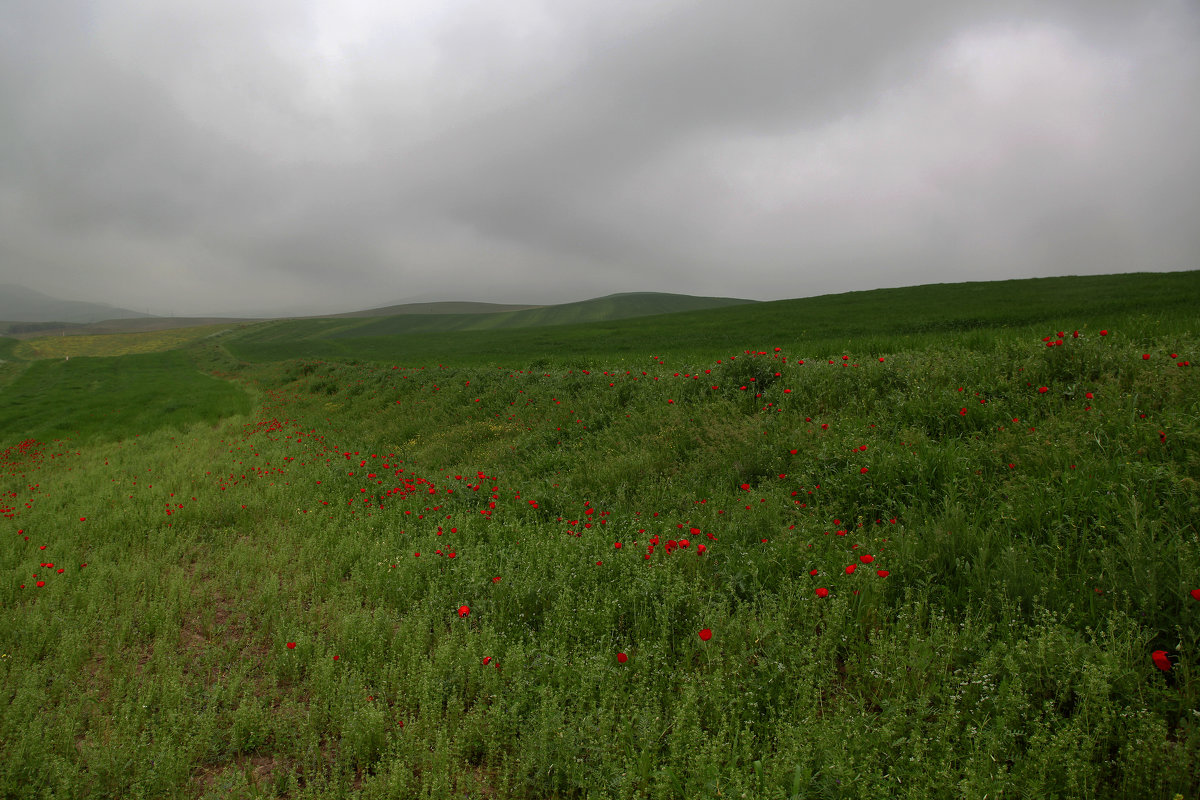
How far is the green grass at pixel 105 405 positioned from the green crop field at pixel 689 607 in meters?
8.68

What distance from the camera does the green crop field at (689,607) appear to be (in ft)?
8.10

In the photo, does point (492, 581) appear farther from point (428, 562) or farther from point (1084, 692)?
point (1084, 692)

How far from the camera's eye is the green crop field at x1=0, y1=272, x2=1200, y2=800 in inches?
97.2

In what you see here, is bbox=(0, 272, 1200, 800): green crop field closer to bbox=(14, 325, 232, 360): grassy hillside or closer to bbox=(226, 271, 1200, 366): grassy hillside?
bbox=(226, 271, 1200, 366): grassy hillside

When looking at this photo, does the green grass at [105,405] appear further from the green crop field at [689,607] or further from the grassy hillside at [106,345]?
the grassy hillside at [106,345]

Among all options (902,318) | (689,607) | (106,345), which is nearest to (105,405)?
(689,607)

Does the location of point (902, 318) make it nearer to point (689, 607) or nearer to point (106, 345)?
point (689, 607)

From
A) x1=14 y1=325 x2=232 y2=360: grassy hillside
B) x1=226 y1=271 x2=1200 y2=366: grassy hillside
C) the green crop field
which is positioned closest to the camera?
the green crop field

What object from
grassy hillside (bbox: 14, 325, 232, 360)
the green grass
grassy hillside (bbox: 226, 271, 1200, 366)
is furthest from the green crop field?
grassy hillside (bbox: 14, 325, 232, 360)

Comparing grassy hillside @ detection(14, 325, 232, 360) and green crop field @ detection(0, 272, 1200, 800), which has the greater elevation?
grassy hillside @ detection(14, 325, 232, 360)

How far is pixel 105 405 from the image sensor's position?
18266mm

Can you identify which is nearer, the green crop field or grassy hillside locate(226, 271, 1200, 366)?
the green crop field

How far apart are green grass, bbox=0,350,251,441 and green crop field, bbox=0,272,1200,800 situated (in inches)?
342

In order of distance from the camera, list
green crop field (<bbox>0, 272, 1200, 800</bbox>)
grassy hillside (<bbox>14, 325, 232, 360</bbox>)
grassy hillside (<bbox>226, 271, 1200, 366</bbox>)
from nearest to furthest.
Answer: green crop field (<bbox>0, 272, 1200, 800</bbox>)
grassy hillside (<bbox>226, 271, 1200, 366</bbox>)
grassy hillside (<bbox>14, 325, 232, 360</bbox>)
